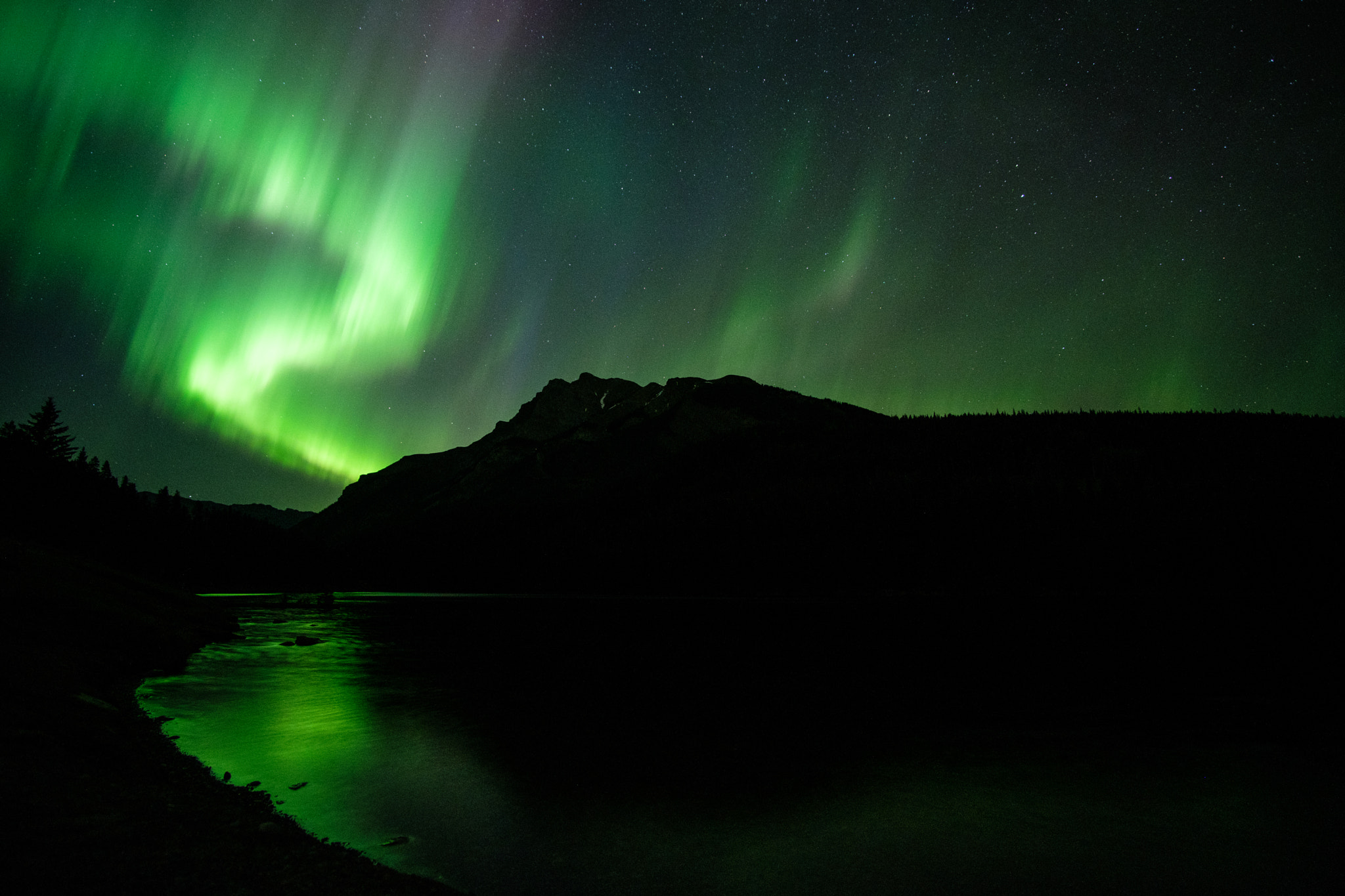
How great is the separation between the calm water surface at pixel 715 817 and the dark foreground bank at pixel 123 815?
4.25ft

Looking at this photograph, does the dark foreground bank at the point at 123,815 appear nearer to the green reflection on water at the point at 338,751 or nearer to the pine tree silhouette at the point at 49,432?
the green reflection on water at the point at 338,751

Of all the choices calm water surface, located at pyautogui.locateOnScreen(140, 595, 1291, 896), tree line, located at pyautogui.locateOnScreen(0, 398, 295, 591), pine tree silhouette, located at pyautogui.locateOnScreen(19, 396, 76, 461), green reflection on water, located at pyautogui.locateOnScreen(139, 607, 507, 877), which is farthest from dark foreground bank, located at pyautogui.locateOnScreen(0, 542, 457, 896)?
pine tree silhouette, located at pyautogui.locateOnScreen(19, 396, 76, 461)

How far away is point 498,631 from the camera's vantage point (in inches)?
2749

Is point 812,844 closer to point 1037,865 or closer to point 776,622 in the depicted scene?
point 1037,865

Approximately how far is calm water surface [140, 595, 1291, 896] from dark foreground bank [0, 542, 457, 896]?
130 cm

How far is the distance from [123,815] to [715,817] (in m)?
9.95

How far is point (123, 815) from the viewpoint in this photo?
35.1 ft

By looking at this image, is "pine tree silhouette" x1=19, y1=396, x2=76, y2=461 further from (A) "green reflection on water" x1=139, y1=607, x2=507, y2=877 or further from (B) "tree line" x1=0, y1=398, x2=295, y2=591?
(A) "green reflection on water" x1=139, y1=607, x2=507, y2=877

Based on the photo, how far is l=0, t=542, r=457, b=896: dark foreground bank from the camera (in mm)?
8695

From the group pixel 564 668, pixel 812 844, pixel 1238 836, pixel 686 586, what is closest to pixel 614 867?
pixel 812 844

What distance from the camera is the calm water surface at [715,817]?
38.5ft

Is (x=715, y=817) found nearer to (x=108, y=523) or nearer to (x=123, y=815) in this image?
(x=123, y=815)

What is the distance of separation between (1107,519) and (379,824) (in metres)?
173

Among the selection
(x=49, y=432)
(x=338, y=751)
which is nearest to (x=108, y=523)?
(x=49, y=432)
